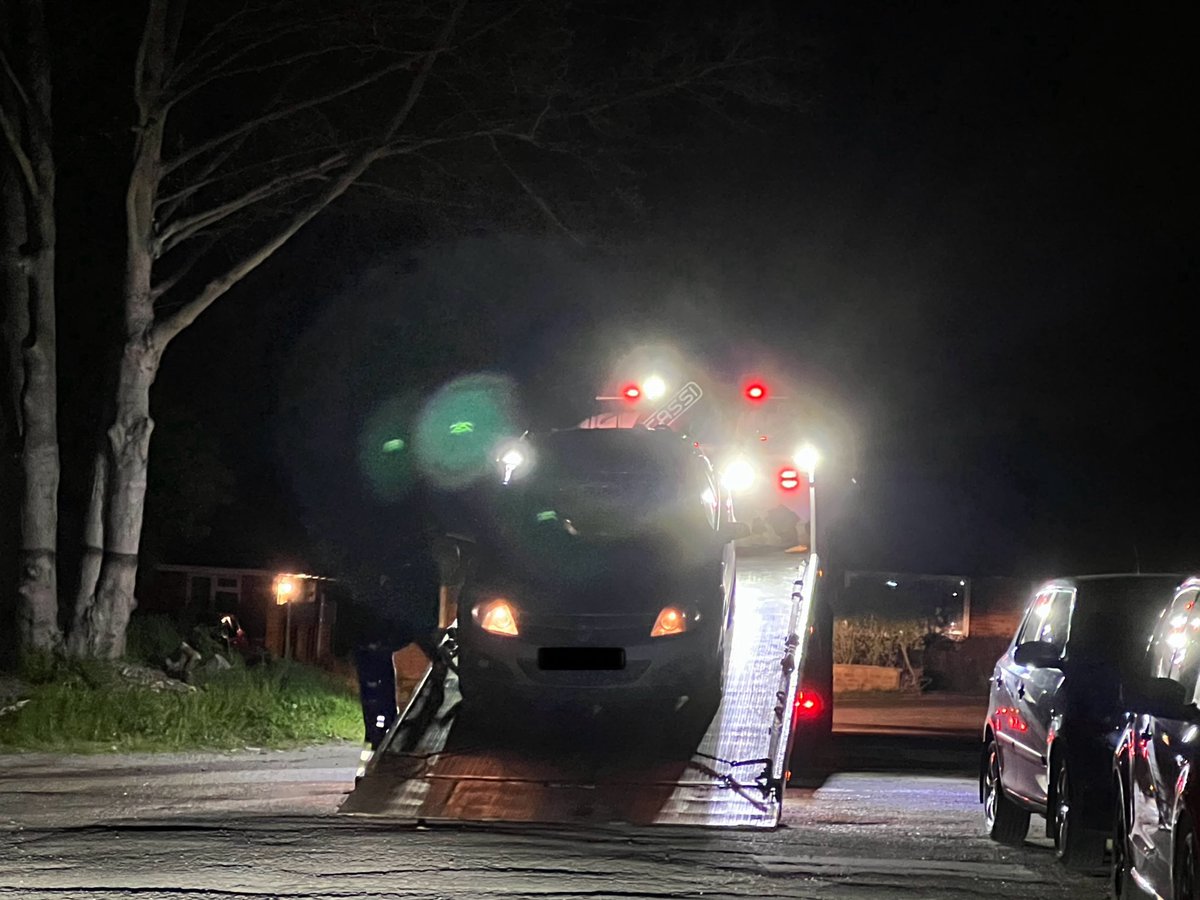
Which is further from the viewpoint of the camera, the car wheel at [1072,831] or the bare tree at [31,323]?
the bare tree at [31,323]

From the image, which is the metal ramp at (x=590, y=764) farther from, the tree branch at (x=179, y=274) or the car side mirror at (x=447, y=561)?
the tree branch at (x=179, y=274)

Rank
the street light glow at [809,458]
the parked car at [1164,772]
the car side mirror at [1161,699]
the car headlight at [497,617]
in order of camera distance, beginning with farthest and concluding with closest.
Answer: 1. the street light glow at [809,458]
2. the car headlight at [497,617]
3. the car side mirror at [1161,699]
4. the parked car at [1164,772]

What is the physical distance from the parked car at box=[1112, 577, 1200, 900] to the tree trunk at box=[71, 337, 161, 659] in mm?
13442

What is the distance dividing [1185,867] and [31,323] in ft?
50.6

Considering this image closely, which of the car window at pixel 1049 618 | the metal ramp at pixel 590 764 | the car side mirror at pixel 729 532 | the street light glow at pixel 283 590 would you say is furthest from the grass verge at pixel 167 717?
the car window at pixel 1049 618

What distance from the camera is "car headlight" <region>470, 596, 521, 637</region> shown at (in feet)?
34.0

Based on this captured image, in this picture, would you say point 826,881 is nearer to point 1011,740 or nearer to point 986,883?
point 986,883

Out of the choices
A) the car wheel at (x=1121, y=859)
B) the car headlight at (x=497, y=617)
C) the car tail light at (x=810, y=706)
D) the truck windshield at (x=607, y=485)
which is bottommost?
the car tail light at (x=810, y=706)

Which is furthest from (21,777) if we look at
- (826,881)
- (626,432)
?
(826,881)

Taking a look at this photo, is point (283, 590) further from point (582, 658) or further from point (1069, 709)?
point (1069, 709)

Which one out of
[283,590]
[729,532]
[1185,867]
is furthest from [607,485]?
[283,590]

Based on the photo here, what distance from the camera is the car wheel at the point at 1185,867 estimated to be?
6.08 metres

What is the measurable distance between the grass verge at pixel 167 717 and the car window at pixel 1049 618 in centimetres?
842

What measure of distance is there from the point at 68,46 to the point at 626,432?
9.82m
